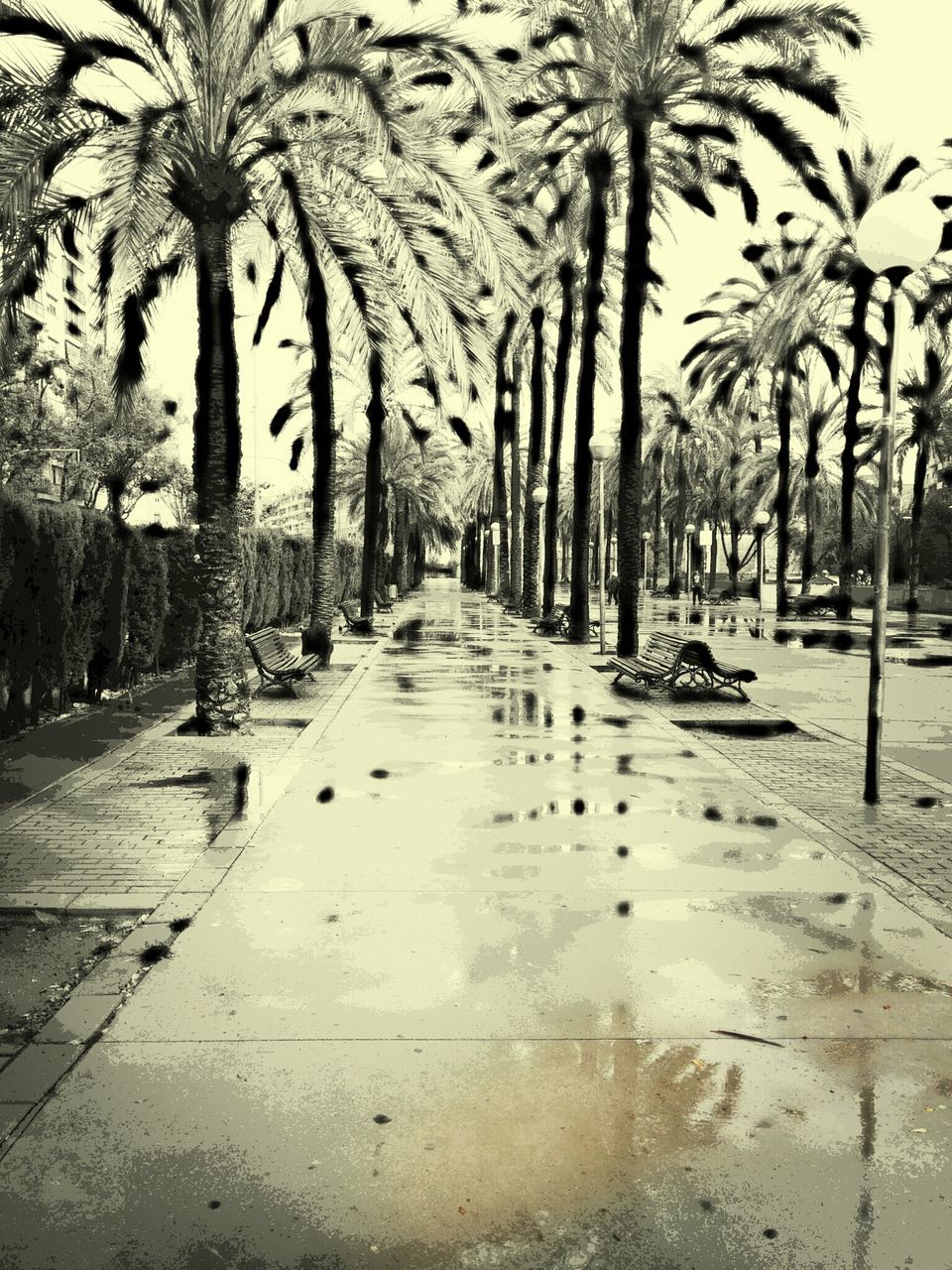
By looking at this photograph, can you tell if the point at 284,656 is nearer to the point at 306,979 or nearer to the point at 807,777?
the point at 807,777

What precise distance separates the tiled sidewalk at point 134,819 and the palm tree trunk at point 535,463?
25692 mm

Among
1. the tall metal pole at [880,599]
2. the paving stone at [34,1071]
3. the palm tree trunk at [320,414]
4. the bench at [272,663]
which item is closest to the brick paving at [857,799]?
the tall metal pole at [880,599]

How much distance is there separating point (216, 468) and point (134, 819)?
214 inches

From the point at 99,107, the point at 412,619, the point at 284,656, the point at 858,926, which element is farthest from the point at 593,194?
the point at 858,926

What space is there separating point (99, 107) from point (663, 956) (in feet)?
33.3

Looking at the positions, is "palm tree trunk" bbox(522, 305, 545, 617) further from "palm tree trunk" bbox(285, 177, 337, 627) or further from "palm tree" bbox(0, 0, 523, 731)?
"palm tree" bbox(0, 0, 523, 731)

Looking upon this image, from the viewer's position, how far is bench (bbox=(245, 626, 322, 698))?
15844 millimetres

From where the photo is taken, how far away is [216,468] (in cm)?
1294

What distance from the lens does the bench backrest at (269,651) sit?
15695 mm

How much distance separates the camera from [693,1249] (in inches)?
130

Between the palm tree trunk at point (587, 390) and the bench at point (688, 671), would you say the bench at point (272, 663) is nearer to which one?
the bench at point (688, 671)

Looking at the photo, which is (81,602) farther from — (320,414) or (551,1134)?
(551,1134)

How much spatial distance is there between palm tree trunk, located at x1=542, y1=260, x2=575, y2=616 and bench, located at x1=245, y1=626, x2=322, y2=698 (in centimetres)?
1645

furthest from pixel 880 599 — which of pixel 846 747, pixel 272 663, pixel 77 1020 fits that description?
pixel 272 663
